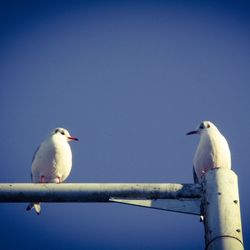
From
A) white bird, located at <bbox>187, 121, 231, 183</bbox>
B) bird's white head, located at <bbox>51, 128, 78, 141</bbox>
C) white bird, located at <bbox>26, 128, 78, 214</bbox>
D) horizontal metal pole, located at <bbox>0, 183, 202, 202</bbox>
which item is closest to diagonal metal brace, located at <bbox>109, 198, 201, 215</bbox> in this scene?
horizontal metal pole, located at <bbox>0, 183, 202, 202</bbox>

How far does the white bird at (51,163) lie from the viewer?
852cm

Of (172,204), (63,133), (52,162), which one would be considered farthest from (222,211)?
(63,133)

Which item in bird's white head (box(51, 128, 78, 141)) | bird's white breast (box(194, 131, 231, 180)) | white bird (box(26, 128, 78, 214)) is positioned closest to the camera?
bird's white breast (box(194, 131, 231, 180))

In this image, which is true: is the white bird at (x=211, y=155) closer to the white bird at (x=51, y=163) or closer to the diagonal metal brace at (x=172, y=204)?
the white bird at (x=51, y=163)

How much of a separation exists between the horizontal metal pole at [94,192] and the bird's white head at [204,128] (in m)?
4.75

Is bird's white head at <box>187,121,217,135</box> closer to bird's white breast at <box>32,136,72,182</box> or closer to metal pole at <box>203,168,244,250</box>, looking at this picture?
bird's white breast at <box>32,136,72,182</box>

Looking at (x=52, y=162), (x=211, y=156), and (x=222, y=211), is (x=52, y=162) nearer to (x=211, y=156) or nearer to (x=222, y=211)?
(x=211, y=156)

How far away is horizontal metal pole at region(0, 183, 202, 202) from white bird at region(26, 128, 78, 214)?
4.51 metres

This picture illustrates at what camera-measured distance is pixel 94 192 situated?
393 cm

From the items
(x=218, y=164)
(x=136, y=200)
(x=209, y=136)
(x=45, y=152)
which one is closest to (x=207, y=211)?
(x=136, y=200)

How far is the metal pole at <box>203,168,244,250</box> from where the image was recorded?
11.1ft

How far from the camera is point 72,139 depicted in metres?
10.1

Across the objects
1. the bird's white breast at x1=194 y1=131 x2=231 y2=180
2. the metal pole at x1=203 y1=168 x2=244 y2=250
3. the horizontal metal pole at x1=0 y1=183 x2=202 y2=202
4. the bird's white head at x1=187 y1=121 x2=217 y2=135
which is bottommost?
the metal pole at x1=203 y1=168 x2=244 y2=250

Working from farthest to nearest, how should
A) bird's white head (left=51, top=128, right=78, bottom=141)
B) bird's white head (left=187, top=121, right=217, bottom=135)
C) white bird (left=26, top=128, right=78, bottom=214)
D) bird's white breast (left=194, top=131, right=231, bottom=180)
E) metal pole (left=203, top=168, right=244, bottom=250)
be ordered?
bird's white head (left=51, top=128, right=78, bottom=141)
bird's white head (left=187, top=121, right=217, bottom=135)
white bird (left=26, top=128, right=78, bottom=214)
bird's white breast (left=194, top=131, right=231, bottom=180)
metal pole (left=203, top=168, right=244, bottom=250)
